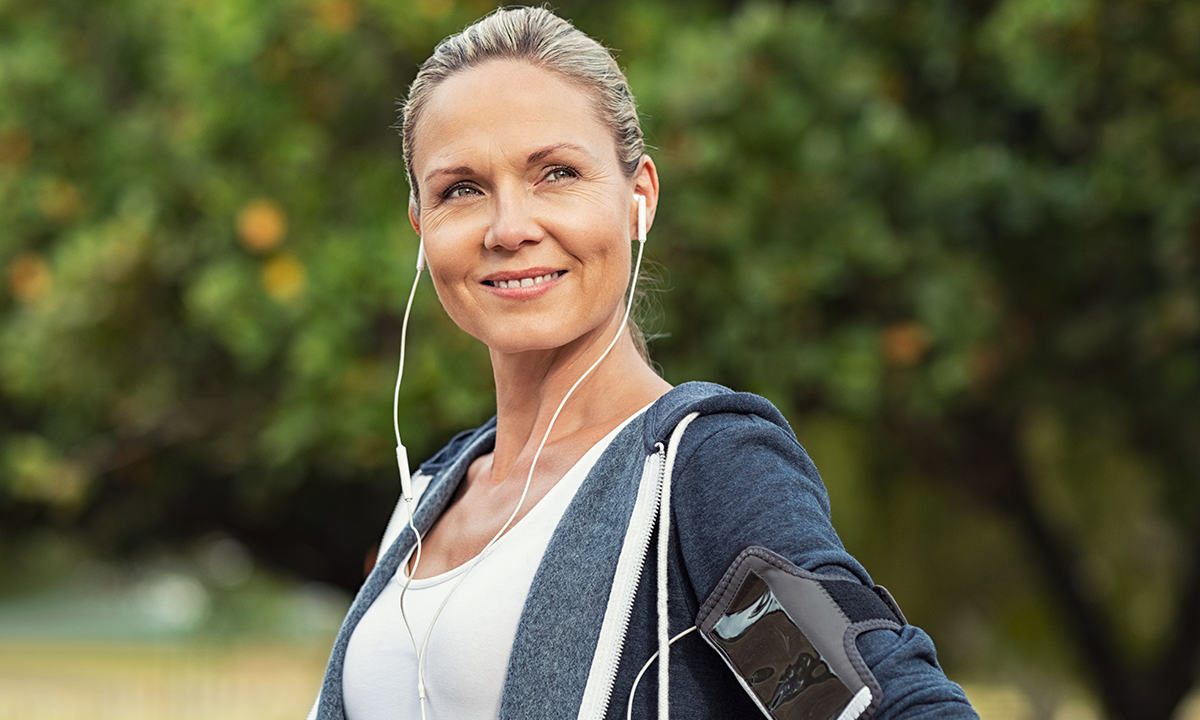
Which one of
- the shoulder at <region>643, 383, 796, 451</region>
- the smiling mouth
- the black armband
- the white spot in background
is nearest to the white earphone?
the smiling mouth

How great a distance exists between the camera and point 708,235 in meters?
4.57

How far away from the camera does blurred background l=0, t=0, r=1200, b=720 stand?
4.59 metres

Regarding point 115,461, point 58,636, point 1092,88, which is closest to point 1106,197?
point 1092,88

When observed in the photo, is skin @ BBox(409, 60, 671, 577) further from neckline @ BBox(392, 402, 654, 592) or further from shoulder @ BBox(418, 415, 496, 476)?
shoulder @ BBox(418, 415, 496, 476)

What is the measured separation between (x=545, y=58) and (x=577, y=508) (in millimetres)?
532

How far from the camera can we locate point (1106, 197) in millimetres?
4859

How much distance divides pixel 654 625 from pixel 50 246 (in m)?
5.92

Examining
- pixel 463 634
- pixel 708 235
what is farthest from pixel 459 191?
pixel 708 235

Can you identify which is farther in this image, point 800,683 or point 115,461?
point 115,461

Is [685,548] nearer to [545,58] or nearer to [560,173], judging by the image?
[560,173]

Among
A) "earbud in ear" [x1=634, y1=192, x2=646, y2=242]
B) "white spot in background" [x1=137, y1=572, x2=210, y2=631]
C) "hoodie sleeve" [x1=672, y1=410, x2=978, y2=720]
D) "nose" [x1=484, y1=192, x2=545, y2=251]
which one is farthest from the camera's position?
"white spot in background" [x1=137, y1=572, x2=210, y2=631]

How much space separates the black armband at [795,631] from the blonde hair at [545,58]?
60 centimetres

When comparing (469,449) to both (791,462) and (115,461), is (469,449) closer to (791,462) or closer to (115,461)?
(791,462)

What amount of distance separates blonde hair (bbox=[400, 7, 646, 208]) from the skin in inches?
0.6
